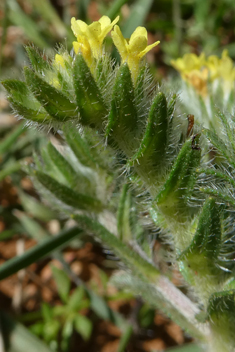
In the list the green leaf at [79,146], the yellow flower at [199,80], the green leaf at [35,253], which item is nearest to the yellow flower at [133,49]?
the green leaf at [79,146]

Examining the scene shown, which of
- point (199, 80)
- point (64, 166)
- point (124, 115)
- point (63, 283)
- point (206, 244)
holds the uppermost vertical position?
point (124, 115)

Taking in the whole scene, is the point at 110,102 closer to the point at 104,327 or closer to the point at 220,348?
the point at 220,348

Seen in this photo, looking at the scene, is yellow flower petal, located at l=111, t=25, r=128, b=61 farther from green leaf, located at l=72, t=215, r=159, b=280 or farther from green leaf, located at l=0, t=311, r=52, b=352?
green leaf, located at l=0, t=311, r=52, b=352

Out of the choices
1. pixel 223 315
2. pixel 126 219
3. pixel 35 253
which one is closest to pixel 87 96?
pixel 126 219

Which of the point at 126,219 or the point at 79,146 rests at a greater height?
the point at 79,146

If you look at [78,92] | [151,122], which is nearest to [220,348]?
[151,122]

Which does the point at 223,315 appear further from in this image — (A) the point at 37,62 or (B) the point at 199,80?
(B) the point at 199,80
